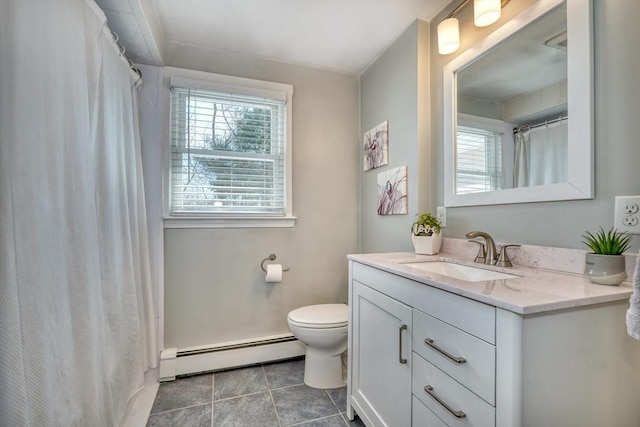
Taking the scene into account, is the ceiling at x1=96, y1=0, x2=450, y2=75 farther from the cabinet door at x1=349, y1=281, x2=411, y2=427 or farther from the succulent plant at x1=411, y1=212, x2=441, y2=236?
the cabinet door at x1=349, y1=281, x2=411, y2=427

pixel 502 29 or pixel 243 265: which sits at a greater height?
pixel 502 29

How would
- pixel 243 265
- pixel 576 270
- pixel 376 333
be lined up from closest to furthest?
pixel 576 270 → pixel 376 333 → pixel 243 265

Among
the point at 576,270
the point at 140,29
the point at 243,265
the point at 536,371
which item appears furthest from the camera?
the point at 243,265

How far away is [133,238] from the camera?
1.62 m

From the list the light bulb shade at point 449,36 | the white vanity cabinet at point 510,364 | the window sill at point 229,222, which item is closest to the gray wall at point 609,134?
the white vanity cabinet at point 510,364

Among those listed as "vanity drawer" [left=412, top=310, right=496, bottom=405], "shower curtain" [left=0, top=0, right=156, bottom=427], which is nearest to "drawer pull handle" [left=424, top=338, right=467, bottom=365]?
"vanity drawer" [left=412, top=310, right=496, bottom=405]

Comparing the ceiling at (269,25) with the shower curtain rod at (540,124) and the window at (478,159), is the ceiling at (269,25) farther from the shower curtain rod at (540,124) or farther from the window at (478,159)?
the shower curtain rod at (540,124)

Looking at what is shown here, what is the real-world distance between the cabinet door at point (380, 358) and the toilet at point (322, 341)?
23 centimetres

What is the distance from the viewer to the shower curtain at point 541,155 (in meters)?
1.07

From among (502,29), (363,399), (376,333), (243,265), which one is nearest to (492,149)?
(502,29)

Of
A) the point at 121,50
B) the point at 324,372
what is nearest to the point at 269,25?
the point at 121,50

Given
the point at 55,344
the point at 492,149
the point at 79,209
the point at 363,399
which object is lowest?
the point at 363,399

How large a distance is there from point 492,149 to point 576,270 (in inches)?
25.0

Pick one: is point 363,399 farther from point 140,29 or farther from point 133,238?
point 140,29
